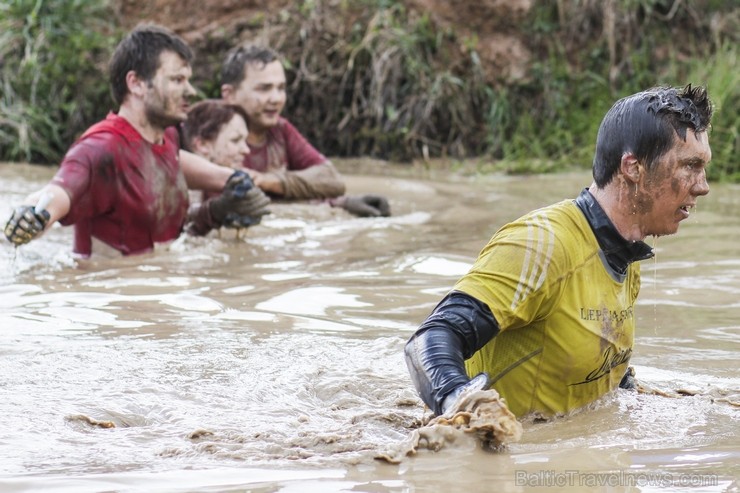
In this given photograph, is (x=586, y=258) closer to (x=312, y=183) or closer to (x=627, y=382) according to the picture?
(x=627, y=382)

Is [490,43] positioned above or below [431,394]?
above

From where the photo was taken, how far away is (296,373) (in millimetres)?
3857

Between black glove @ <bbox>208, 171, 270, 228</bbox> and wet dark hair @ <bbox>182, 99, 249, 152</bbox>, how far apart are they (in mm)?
760

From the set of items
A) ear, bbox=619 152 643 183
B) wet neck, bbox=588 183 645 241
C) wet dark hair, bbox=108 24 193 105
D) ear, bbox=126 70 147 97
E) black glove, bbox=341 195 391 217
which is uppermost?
wet dark hair, bbox=108 24 193 105

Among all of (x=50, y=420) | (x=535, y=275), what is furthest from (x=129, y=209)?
(x=535, y=275)

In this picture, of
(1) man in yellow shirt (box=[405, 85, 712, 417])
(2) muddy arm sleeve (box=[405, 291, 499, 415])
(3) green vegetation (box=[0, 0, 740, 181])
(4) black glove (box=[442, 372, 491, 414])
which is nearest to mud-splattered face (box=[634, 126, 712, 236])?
(1) man in yellow shirt (box=[405, 85, 712, 417])

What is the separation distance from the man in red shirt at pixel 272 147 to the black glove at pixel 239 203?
1256 mm

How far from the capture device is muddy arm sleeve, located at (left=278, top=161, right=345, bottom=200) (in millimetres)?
7863

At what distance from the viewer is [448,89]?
34.1 feet

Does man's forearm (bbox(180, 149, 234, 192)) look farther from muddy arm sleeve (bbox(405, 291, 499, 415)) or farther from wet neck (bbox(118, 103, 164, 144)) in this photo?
muddy arm sleeve (bbox(405, 291, 499, 415))

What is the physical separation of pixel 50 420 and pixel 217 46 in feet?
26.3

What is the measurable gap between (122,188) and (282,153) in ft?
7.72

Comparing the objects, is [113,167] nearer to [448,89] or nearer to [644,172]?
[644,172]

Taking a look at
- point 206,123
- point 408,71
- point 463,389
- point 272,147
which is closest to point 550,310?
point 463,389
